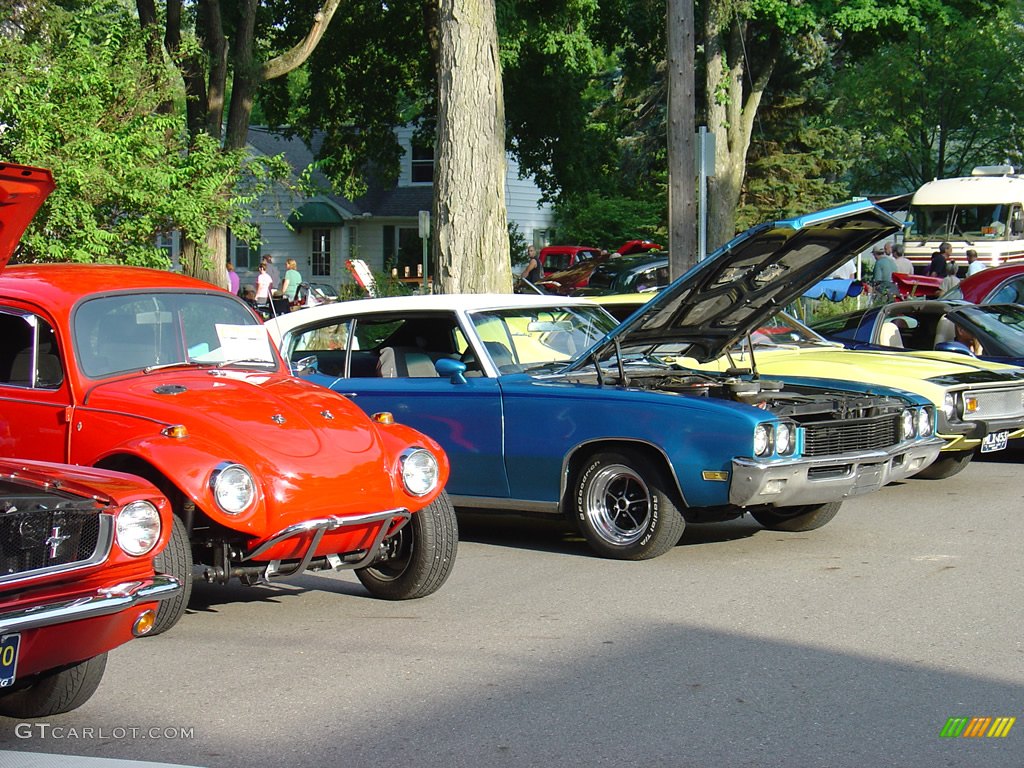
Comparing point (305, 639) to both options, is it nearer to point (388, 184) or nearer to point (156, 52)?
point (156, 52)

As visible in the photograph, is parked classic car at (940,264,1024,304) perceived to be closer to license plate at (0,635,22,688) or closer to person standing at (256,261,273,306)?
license plate at (0,635,22,688)

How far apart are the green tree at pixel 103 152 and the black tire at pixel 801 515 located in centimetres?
915

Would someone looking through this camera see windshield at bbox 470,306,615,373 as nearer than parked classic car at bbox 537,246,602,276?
Yes

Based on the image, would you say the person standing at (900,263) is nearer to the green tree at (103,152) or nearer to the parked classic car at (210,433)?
the green tree at (103,152)

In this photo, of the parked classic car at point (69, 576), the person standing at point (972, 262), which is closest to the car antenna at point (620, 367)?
the parked classic car at point (69, 576)

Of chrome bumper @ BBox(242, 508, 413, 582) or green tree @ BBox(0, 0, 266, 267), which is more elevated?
green tree @ BBox(0, 0, 266, 267)

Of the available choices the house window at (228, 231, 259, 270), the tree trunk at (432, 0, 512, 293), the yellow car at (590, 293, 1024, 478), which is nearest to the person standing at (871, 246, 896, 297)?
the tree trunk at (432, 0, 512, 293)

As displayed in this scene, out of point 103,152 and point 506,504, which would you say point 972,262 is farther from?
point 506,504

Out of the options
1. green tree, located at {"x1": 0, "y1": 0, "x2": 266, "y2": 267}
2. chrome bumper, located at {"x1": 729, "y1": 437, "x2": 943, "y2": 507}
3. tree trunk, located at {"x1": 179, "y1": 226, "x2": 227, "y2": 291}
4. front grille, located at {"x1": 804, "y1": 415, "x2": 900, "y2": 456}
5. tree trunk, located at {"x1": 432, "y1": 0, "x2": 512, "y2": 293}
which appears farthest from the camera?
tree trunk, located at {"x1": 179, "y1": 226, "x2": 227, "y2": 291}

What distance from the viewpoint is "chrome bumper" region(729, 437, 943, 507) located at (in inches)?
298

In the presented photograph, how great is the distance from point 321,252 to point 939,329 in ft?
123

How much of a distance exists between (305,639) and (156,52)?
13.8 m

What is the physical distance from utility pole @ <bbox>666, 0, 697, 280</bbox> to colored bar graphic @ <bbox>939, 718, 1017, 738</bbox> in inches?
457

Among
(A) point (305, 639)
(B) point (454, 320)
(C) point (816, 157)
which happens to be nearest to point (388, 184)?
(C) point (816, 157)
